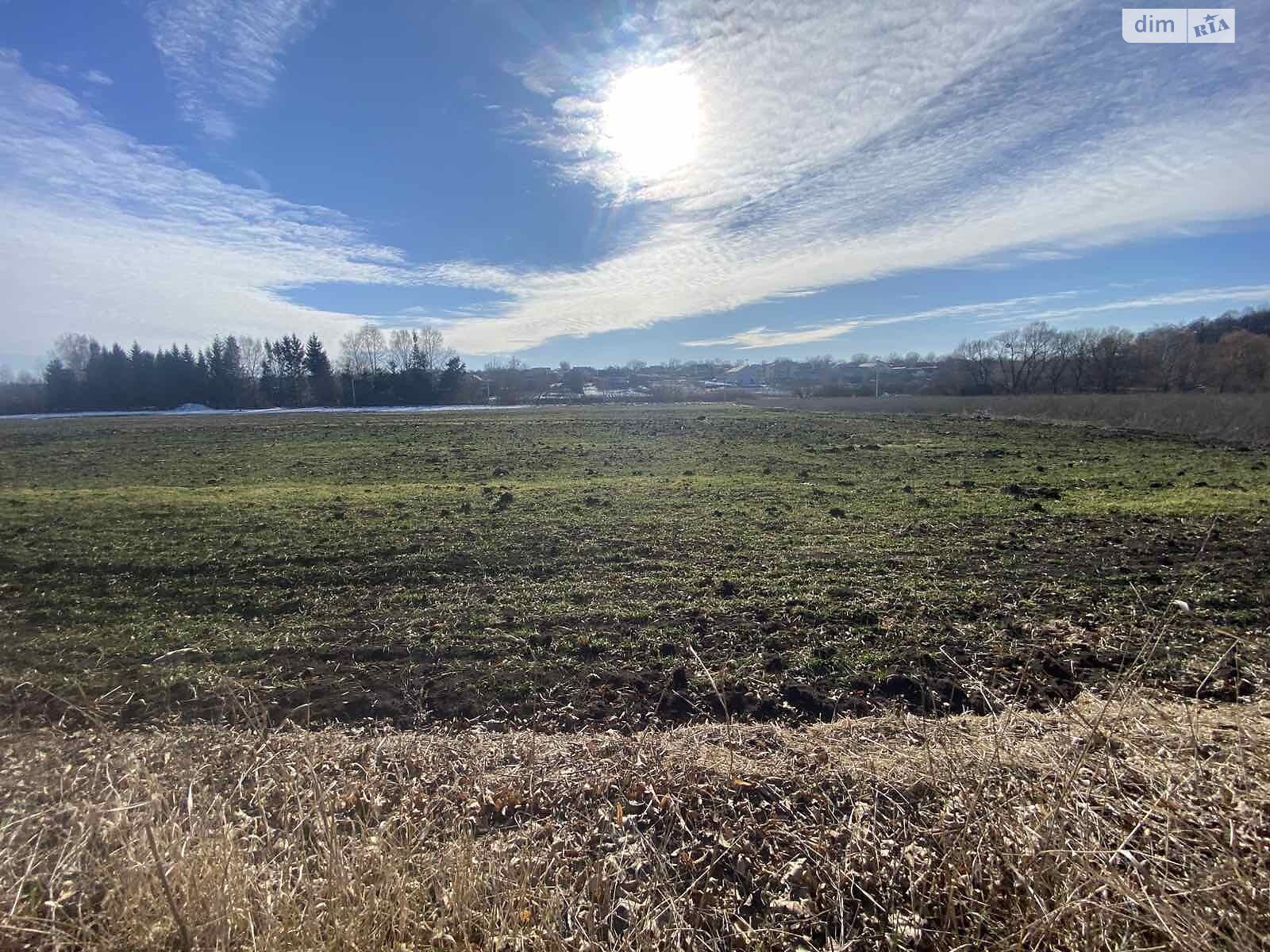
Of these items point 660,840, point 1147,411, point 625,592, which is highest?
point 1147,411

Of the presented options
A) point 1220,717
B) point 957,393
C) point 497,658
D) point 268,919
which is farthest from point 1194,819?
point 957,393

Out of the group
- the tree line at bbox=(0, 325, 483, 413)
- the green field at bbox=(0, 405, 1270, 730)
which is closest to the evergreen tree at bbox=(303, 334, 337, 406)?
the tree line at bbox=(0, 325, 483, 413)

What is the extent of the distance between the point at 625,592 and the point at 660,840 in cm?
378

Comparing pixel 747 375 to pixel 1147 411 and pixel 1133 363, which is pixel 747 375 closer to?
pixel 1133 363

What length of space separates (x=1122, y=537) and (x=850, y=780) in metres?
8.05

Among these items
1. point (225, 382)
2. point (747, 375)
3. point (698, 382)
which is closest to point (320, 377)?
point (225, 382)

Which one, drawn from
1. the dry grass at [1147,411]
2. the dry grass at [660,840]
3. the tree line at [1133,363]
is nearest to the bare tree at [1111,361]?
the tree line at [1133,363]

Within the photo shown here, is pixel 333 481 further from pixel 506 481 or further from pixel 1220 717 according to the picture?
pixel 1220 717

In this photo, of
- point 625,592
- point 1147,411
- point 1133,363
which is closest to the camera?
point 625,592

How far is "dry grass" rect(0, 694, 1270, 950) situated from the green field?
51cm

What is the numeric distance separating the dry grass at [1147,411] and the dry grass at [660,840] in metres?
27.7

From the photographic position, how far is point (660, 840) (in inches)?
118

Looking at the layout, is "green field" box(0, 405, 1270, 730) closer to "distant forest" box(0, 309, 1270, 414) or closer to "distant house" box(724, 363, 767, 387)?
"distant forest" box(0, 309, 1270, 414)

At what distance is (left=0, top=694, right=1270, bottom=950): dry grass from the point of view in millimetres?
2291
